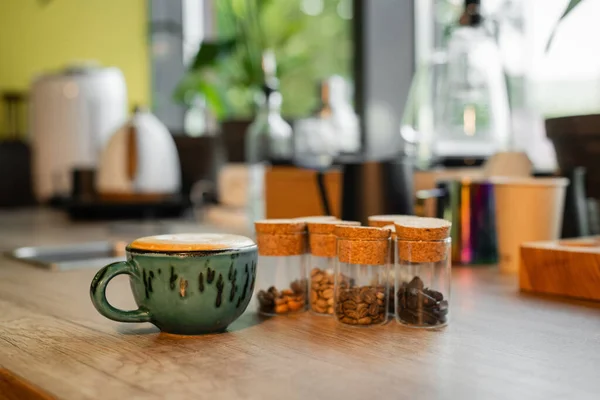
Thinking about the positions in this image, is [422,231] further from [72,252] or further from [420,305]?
[72,252]

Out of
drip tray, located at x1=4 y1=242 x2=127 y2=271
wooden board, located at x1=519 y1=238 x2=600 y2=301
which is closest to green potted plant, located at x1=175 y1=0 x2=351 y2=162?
drip tray, located at x1=4 y1=242 x2=127 y2=271

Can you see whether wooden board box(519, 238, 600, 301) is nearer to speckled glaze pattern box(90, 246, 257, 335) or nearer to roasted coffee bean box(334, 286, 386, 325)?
roasted coffee bean box(334, 286, 386, 325)

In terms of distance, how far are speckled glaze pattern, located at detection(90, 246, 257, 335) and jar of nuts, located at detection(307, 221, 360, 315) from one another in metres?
0.11

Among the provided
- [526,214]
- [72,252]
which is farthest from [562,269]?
[72,252]

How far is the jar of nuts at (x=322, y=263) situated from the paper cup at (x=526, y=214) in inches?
14.7

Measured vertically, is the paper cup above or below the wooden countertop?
above

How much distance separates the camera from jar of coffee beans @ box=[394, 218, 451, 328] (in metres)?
0.69

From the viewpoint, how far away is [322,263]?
0.77 metres

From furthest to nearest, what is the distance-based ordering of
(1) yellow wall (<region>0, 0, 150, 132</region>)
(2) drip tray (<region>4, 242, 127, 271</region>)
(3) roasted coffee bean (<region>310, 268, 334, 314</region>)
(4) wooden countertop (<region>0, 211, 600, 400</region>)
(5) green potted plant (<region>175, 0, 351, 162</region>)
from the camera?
(1) yellow wall (<region>0, 0, 150, 132</region>)
(5) green potted plant (<region>175, 0, 351, 162</region>)
(2) drip tray (<region>4, 242, 127, 271</region>)
(3) roasted coffee bean (<region>310, 268, 334, 314</region>)
(4) wooden countertop (<region>0, 211, 600, 400</region>)

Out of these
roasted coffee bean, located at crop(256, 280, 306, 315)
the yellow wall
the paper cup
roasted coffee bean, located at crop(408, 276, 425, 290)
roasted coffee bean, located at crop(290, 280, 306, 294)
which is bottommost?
roasted coffee bean, located at crop(256, 280, 306, 315)

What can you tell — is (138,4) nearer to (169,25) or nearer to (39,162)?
(169,25)

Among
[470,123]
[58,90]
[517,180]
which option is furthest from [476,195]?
[58,90]

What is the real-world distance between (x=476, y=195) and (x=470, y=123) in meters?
0.37

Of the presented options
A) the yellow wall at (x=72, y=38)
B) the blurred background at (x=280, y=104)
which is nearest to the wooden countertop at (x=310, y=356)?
the blurred background at (x=280, y=104)
